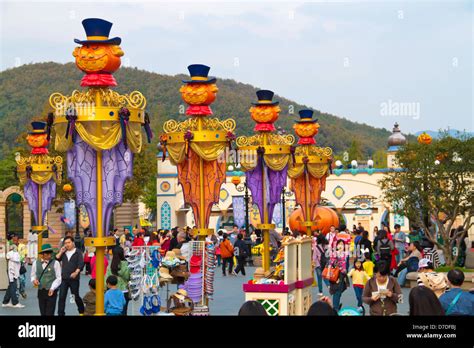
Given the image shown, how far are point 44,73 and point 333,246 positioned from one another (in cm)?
9794

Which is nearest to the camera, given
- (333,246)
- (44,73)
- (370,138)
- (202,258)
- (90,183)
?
(90,183)

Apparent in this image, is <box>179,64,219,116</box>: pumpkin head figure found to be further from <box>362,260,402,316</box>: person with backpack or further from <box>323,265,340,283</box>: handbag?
<box>362,260,402,316</box>: person with backpack

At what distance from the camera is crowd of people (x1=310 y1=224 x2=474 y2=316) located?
31.8ft

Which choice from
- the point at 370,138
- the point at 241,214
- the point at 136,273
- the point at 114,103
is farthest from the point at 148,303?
the point at 370,138

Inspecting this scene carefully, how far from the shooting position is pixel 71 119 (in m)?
14.2

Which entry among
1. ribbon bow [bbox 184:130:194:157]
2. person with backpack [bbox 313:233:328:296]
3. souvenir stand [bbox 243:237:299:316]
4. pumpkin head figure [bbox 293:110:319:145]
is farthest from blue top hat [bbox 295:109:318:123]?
souvenir stand [bbox 243:237:299:316]

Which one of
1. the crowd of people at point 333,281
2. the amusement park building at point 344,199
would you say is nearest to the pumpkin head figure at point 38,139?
the crowd of people at point 333,281

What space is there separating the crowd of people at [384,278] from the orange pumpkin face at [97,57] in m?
5.29

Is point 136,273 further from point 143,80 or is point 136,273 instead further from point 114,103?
point 143,80

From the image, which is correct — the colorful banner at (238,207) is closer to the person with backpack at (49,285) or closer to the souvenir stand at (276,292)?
the person with backpack at (49,285)

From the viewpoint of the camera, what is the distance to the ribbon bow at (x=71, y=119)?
1420 cm

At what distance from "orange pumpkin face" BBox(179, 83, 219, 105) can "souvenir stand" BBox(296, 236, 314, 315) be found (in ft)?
16.7

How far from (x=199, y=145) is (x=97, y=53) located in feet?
15.0

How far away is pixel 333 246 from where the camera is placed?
60.0ft
